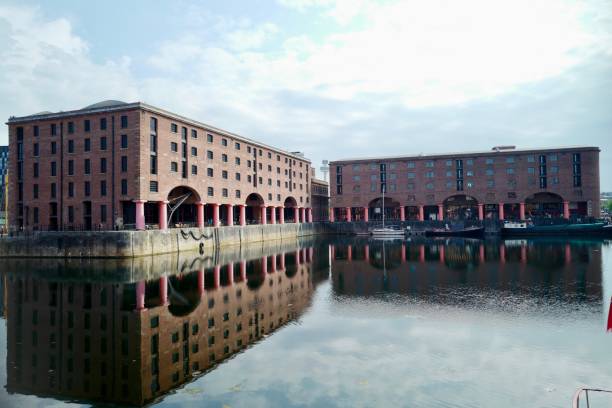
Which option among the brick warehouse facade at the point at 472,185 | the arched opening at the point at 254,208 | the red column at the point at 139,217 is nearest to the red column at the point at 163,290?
the red column at the point at 139,217

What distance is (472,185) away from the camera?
99.1 metres

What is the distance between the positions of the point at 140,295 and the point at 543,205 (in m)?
98.9

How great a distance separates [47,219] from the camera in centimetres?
5431

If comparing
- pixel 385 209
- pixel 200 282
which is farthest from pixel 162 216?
Result: pixel 385 209

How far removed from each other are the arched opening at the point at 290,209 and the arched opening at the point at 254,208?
10.8 meters

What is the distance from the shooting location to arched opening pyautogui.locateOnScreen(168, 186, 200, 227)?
59.6 meters

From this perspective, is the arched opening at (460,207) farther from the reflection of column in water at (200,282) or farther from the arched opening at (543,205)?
the reflection of column in water at (200,282)

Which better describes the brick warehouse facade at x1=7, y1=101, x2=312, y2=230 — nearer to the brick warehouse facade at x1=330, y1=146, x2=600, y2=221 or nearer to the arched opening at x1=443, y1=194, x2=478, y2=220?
the brick warehouse facade at x1=330, y1=146, x2=600, y2=221

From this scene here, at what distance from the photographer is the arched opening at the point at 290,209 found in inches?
3866

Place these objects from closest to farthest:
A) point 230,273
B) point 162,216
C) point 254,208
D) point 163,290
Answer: point 163,290 → point 230,273 → point 162,216 → point 254,208

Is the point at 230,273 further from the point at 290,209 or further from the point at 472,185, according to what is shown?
the point at 472,185

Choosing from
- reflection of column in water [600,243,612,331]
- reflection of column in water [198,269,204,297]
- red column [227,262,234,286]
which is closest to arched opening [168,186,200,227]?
red column [227,262,234,286]

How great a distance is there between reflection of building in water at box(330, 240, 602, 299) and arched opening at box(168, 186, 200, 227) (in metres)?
23.6

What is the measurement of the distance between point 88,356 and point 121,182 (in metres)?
39.3
